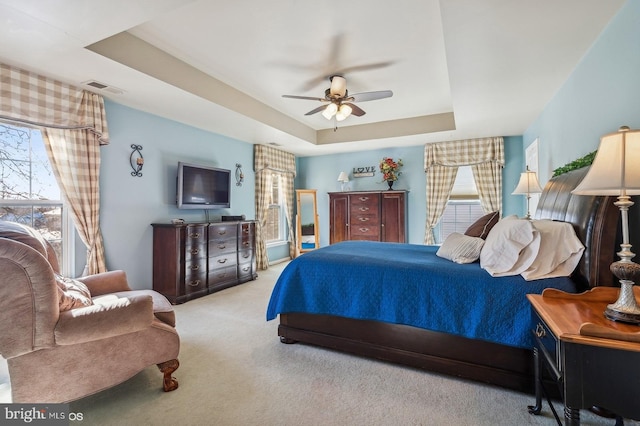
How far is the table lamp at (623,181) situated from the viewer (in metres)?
1.17

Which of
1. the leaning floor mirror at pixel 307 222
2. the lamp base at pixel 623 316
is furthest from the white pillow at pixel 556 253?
the leaning floor mirror at pixel 307 222

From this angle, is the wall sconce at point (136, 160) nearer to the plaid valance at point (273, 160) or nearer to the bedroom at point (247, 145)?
the bedroom at point (247, 145)

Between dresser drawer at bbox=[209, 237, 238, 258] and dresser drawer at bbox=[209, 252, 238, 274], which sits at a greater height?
dresser drawer at bbox=[209, 237, 238, 258]

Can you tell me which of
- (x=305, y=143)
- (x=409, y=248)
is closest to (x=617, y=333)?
(x=409, y=248)

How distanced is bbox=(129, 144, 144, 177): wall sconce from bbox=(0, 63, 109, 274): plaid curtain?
37 centimetres

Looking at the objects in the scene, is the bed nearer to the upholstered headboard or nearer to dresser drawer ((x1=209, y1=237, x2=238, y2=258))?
the upholstered headboard

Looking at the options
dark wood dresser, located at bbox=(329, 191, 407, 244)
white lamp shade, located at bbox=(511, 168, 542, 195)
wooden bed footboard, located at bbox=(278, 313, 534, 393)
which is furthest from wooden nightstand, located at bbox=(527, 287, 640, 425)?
dark wood dresser, located at bbox=(329, 191, 407, 244)

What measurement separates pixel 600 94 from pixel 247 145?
480 centimetres

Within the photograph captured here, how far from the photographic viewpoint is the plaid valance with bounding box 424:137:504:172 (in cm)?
517

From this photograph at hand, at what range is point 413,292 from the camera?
2.14 meters

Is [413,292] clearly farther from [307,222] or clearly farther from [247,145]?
[307,222]

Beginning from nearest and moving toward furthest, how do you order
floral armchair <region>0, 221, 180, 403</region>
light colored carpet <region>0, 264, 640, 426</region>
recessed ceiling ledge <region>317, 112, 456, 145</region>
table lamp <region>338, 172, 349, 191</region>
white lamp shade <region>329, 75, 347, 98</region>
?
floral armchair <region>0, 221, 180, 403</region> < light colored carpet <region>0, 264, 640, 426</region> < white lamp shade <region>329, 75, 347, 98</region> < recessed ceiling ledge <region>317, 112, 456, 145</region> < table lamp <region>338, 172, 349, 191</region>

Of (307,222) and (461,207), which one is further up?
(461,207)

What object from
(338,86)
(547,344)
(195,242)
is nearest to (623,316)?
(547,344)
